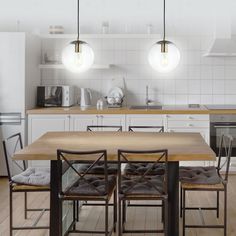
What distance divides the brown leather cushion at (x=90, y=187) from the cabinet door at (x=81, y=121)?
2222 mm

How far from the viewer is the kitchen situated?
5.84 m

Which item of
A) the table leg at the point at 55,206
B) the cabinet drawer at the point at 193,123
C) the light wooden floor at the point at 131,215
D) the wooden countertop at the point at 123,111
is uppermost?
the wooden countertop at the point at 123,111

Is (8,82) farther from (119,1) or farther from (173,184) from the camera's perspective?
(173,184)

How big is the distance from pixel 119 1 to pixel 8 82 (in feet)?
6.12

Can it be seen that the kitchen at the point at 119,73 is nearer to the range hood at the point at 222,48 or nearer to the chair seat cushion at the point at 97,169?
the range hood at the point at 222,48

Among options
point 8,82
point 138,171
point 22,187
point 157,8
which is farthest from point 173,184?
point 157,8

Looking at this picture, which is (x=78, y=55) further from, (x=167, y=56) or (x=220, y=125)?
(x=220, y=125)

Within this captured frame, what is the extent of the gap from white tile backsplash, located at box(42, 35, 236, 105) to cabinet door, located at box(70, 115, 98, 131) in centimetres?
80


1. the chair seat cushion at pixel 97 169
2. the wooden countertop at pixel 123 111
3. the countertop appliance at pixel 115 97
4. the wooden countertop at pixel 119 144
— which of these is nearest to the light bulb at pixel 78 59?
the wooden countertop at pixel 119 144

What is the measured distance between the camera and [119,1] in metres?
6.30

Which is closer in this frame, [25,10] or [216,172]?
[216,172]

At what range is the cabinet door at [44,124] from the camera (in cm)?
590

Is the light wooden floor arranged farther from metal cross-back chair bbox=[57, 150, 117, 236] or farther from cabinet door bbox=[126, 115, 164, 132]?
cabinet door bbox=[126, 115, 164, 132]

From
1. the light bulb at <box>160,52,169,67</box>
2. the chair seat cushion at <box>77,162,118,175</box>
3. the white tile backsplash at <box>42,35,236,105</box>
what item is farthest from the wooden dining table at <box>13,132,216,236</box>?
the white tile backsplash at <box>42,35,236,105</box>
